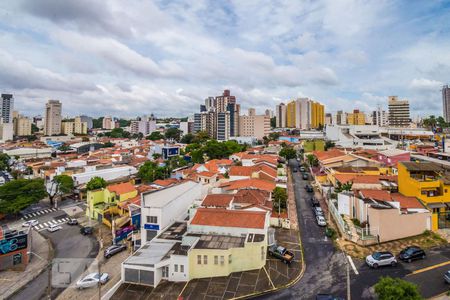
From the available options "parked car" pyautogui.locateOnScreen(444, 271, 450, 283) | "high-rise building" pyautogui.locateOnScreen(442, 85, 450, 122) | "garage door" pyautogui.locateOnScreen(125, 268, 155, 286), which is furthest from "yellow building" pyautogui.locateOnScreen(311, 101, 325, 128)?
"garage door" pyautogui.locateOnScreen(125, 268, 155, 286)

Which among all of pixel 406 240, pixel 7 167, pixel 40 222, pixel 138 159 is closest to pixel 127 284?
pixel 406 240

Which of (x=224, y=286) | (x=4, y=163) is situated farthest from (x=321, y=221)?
(x=4, y=163)

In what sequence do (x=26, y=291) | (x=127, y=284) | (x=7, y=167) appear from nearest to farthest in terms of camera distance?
1. (x=127, y=284)
2. (x=26, y=291)
3. (x=7, y=167)

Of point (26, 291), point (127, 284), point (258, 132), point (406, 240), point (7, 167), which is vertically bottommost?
point (26, 291)

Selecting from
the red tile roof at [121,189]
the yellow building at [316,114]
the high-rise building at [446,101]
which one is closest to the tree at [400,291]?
the red tile roof at [121,189]

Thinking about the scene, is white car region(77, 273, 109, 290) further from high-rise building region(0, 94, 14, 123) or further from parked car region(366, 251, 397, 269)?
high-rise building region(0, 94, 14, 123)

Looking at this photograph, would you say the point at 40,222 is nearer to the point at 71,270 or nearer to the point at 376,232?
the point at 71,270

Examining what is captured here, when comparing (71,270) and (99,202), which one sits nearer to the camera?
(71,270)

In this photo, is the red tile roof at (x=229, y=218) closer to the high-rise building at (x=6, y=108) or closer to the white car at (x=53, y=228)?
the white car at (x=53, y=228)
